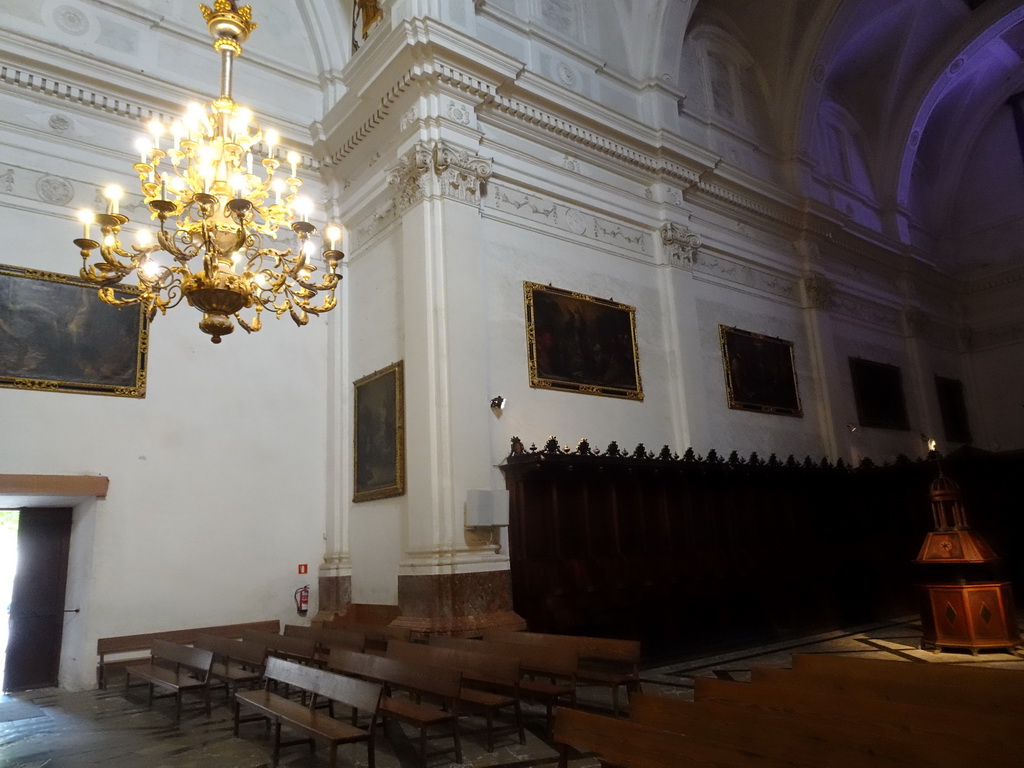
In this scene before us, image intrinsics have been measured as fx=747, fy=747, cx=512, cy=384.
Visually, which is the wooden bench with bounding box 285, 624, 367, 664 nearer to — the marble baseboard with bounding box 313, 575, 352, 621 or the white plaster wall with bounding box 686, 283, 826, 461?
the marble baseboard with bounding box 313, 575, 352, 621

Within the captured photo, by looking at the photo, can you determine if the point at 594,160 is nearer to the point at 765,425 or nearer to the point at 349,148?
the point at 349,148

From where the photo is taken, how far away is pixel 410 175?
340 inches

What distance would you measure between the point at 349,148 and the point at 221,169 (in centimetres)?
408

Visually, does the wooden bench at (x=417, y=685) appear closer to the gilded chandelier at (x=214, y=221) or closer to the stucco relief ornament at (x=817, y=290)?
the gilded chandelier at (x=214, y=221)

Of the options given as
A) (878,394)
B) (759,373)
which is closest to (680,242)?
(759,373)

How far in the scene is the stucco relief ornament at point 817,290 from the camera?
13.3 meters

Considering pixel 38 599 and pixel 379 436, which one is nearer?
pixel 38 599

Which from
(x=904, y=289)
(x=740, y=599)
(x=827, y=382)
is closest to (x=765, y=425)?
(x=827, y=382)

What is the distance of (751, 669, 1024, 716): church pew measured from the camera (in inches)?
129

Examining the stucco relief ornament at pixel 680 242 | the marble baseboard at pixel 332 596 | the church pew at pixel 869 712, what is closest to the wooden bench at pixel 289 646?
the marble baseboard at pixel 332 596

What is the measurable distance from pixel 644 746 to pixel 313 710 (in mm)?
2595

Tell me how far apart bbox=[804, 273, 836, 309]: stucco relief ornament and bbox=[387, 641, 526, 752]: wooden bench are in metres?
10.2

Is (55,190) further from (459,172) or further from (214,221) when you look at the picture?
(459,172)

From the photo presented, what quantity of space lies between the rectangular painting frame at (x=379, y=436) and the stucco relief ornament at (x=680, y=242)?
458 cm
